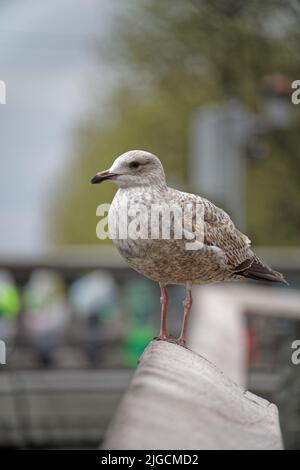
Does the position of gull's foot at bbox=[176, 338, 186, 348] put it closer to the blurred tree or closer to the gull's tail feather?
the gull's tail feather

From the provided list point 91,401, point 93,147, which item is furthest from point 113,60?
point 91,401

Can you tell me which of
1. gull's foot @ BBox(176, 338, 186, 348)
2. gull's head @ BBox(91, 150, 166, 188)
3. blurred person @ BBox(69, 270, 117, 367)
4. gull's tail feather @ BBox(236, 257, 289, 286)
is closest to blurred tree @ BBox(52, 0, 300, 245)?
blurred person @ BBox(69, 270, 117, 367)

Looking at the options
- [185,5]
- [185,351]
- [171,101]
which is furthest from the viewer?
A: [171,101]

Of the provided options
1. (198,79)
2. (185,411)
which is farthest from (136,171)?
(198,79)

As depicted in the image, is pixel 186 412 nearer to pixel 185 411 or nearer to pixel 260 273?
pixel 185 411

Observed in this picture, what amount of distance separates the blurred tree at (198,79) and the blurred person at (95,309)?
327cm

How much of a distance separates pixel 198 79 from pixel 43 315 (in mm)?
12556

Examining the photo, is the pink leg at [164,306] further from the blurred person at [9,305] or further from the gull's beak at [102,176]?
the blurred person at [9,305]

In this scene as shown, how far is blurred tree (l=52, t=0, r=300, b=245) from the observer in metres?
26.8

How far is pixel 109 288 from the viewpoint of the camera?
73.4ft

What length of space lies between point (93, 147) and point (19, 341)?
21.7m

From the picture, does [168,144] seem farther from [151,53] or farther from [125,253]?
[125,253]

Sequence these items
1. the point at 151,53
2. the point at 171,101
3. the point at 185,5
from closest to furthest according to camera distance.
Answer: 1. the point at 185,5
2. the point at 151,53
3. the point at 171,101
